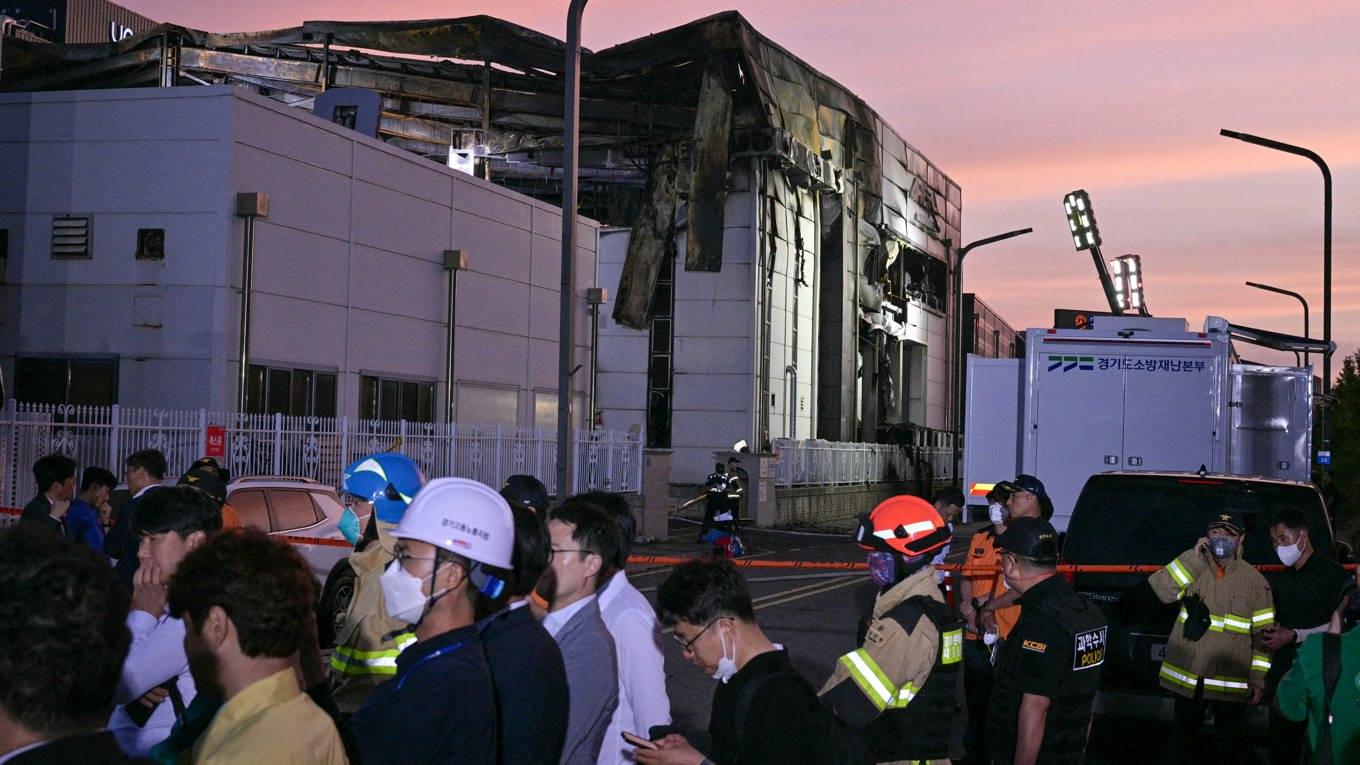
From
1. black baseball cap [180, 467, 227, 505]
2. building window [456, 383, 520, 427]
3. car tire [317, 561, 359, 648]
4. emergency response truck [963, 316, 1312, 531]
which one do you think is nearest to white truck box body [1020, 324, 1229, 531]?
emergency response truck [963, 316, 1312, 531]

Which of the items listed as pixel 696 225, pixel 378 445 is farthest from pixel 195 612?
pixel 696 225

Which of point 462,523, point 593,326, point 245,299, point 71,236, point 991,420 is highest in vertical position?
point 71,236

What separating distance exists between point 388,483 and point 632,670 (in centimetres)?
159

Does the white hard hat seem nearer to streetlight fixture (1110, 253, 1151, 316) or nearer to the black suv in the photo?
the black suv

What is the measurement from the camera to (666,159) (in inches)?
1672

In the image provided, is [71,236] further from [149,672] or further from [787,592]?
[149,672]

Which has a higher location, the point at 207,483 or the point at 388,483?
the point at 388,483

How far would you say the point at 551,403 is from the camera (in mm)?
34344

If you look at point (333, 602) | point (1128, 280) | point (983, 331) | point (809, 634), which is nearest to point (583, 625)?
point (333, 602)

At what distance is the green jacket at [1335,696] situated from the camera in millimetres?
5102

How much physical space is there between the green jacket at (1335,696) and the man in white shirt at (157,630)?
12.1 feet

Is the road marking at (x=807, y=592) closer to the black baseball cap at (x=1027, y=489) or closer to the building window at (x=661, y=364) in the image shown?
the black baseball cap at (x=1027, y=489)

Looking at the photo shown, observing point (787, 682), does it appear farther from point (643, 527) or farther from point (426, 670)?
point (643, 527)

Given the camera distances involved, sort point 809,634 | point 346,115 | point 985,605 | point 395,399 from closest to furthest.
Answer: point 985,605
point 809,634
point 395,399
point 346,115
